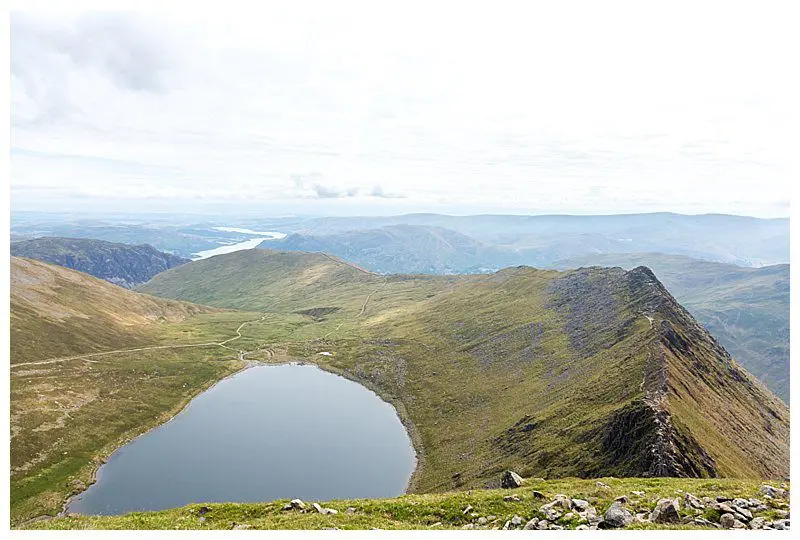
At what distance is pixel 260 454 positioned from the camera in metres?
89.0

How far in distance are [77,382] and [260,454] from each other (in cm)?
5650

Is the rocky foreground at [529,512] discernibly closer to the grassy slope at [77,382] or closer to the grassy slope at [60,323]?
the grassy slope at [77,382]

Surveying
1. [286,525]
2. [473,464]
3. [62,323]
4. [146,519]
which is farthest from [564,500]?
[62,323]

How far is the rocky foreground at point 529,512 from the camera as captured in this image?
2373 cm

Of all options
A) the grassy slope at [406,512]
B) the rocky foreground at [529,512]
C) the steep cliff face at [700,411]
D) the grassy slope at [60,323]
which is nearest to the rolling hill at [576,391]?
the steep cliff face at [700,411]

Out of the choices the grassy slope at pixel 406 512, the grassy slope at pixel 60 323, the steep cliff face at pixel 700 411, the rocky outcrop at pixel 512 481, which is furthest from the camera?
the grassy slope at pixel 60 323

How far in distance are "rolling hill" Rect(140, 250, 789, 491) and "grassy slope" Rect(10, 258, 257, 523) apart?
164 feet

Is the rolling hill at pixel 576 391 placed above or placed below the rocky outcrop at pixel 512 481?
below

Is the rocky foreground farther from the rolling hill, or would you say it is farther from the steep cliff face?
the rolling hill

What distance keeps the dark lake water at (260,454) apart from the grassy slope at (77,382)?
5.26 metres

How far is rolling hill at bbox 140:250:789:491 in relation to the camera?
5919cm

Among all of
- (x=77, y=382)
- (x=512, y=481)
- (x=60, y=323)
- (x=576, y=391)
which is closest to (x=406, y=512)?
(x=512, y=481)

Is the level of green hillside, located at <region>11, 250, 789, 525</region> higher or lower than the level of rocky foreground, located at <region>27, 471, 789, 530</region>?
lower

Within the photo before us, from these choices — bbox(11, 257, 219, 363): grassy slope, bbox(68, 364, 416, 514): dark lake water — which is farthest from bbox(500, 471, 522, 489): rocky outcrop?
bbox(11, 257, 219, 363): grassy slope
